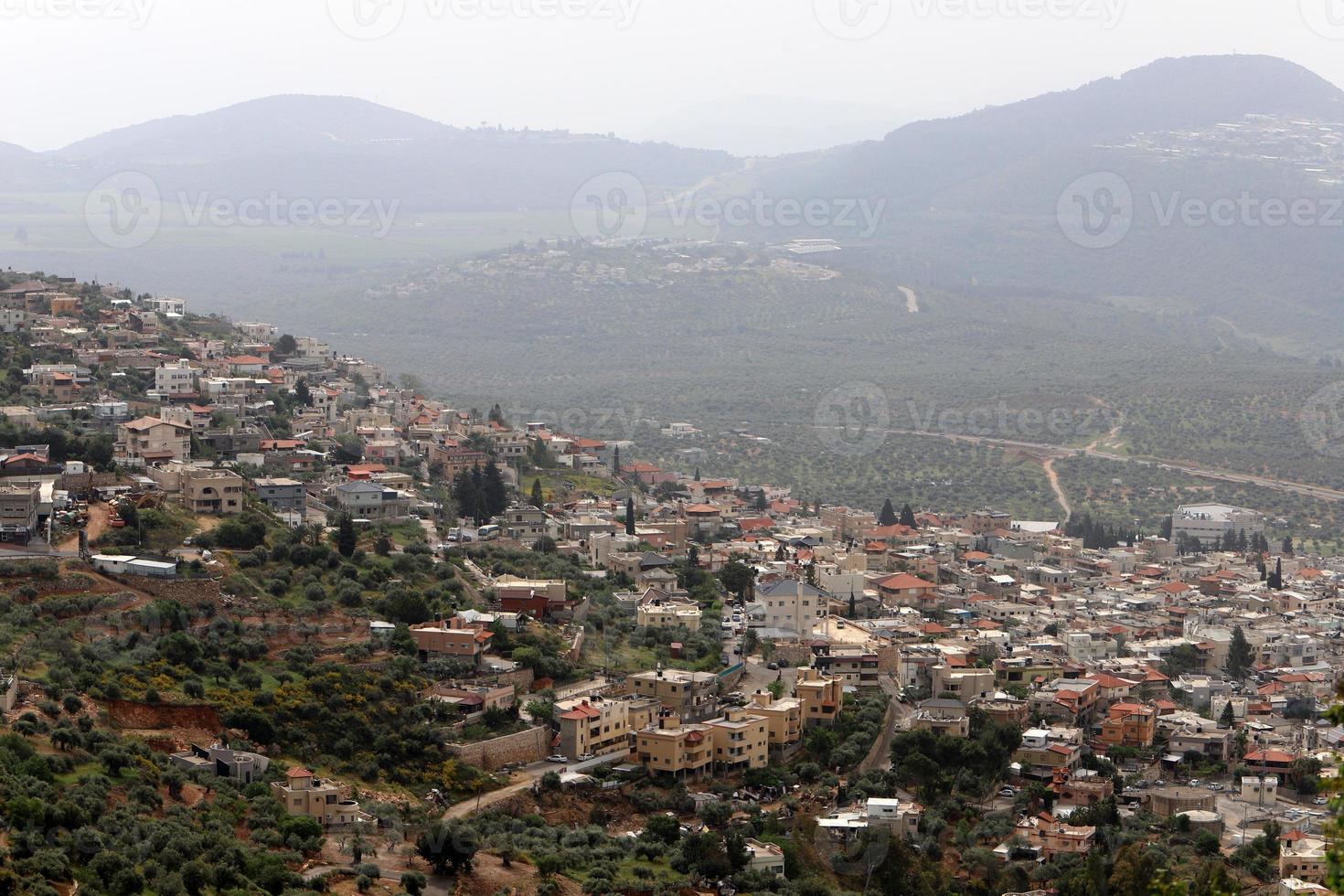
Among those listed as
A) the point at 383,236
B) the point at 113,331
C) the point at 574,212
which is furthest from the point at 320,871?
the point at 574,212

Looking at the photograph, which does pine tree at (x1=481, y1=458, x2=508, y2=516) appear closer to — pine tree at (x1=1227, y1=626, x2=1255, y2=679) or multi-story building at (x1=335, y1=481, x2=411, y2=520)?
multi-story building at (x1=335, y1=481, x2=411, y2=520)

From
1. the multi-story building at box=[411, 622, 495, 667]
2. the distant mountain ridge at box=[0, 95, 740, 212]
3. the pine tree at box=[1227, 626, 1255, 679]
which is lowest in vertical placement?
the pine tree at box=[1227, 626, 1255, 679]

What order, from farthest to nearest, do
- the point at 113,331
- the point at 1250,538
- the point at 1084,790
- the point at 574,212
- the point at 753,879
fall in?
1. the point at 574,212
2. the point at 1250,538
3. the point at 113,331
4. the point at 1084,790
5. the point at 753,879

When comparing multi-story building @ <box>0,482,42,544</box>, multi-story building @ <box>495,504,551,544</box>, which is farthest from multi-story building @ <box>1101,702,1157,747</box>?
multi-story building @ <box>0,482,42,544</box>

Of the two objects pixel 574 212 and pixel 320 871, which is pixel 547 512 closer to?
pixel 320 871

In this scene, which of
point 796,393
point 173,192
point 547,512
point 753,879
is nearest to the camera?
point 753,879

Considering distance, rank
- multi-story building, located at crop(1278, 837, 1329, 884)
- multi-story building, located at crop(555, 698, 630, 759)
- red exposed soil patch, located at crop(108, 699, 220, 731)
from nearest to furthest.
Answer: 1. red exposed soil patch, located at crop(108, 699, 220, 731)
2. multi-story building, located at crop(1278, 837, 1329, 884)
3. multi-story building, located at crop(555, 698, 630, 759)

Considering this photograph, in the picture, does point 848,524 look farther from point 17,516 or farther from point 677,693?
point 17,516
